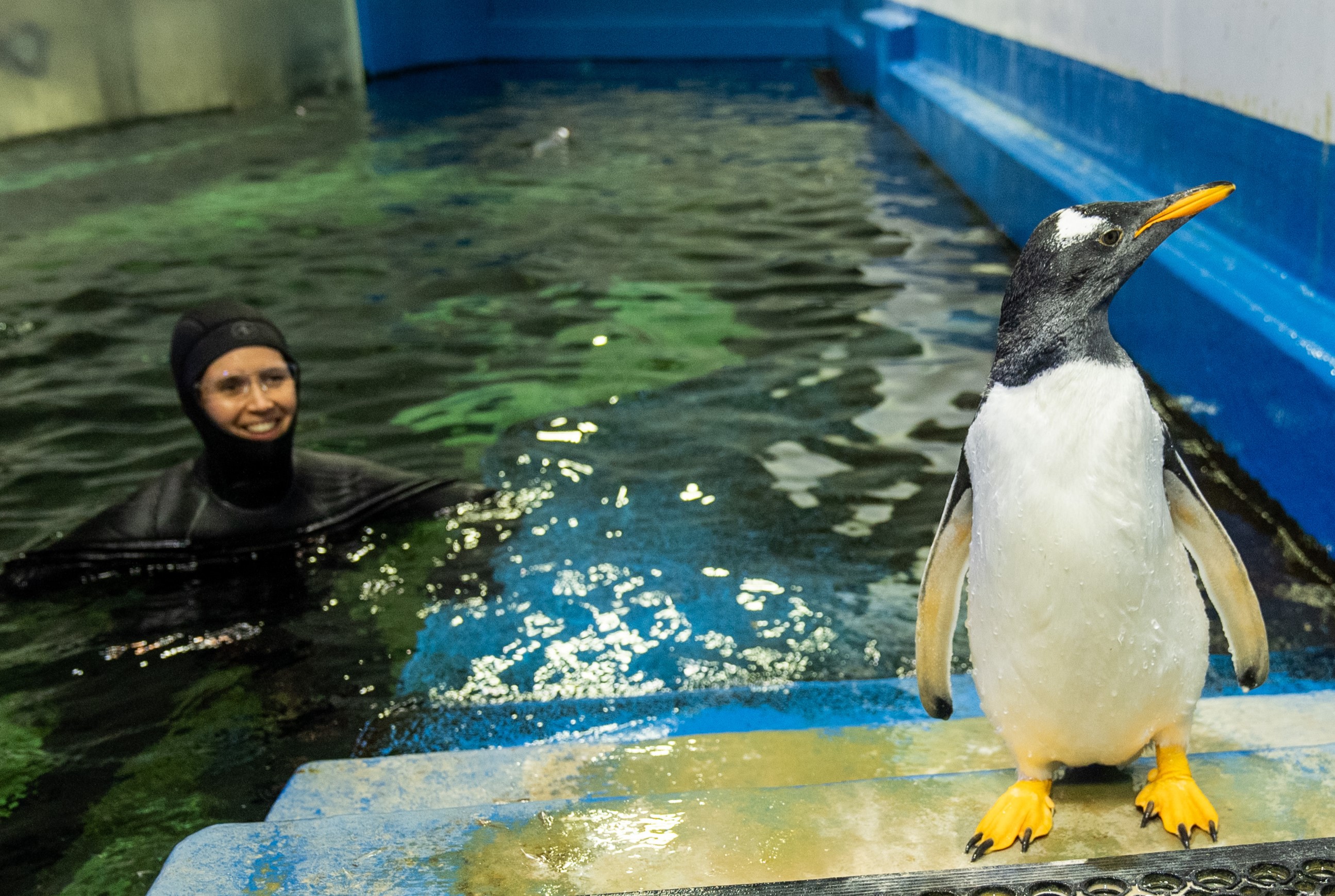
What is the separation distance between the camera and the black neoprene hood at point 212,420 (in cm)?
459

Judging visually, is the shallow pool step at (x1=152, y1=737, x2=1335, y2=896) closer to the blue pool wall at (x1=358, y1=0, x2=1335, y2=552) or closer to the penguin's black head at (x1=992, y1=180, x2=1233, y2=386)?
the penguin's black head at (x1=992, y1=180, x2=1233, y2=386)

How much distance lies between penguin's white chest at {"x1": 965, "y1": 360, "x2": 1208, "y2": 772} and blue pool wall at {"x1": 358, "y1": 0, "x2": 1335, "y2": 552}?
2079 millimetres

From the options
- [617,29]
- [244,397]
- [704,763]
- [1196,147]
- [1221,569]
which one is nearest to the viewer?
[1221,569]

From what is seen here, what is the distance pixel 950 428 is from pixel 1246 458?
1303 millimetres

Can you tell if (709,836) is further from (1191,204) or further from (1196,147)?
(1196,147)

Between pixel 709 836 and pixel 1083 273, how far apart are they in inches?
45.8

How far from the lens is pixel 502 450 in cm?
583

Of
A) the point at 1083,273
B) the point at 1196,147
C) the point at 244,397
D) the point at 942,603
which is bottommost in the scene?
the point at 244,397

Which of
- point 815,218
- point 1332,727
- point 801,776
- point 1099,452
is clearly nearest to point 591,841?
point 801,776

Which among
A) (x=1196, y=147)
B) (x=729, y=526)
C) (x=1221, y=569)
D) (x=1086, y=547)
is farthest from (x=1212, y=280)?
(x=1086, y=547)

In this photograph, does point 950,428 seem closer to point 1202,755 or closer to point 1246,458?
point 1246,458

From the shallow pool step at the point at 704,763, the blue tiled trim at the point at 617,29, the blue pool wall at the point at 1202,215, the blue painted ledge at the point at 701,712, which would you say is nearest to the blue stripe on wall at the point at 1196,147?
the blue pool wall at the point at 1202,215

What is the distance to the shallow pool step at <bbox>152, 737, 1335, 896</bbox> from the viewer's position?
2.16 metres

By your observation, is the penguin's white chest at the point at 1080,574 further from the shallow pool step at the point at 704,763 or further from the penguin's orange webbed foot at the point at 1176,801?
the shallow pool step at the point at 704,763
